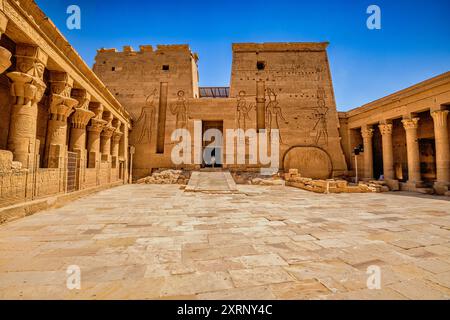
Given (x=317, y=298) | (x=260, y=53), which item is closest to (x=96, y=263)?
(x=317, y=298)

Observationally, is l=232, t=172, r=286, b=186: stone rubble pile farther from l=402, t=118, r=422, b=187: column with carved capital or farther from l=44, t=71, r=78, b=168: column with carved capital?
l=44, t=71, r=78, b=168: column with carved capital

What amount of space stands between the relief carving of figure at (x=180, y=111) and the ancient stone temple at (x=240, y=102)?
0.25ft

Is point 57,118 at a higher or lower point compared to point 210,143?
lower

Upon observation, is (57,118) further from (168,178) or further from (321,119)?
(321,119)

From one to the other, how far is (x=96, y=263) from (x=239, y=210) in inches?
154

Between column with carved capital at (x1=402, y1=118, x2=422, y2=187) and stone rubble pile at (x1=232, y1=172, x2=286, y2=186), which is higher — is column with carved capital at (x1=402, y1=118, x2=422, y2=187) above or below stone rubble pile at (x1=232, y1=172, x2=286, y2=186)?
above

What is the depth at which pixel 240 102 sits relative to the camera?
17.1 meters

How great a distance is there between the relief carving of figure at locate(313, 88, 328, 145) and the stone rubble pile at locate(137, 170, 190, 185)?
10885 millimetres

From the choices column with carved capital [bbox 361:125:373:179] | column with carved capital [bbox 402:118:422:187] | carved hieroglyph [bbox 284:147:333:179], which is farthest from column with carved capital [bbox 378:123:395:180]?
carved hieroglyph [bbox 284:147:333:179]

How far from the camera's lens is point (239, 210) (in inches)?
234

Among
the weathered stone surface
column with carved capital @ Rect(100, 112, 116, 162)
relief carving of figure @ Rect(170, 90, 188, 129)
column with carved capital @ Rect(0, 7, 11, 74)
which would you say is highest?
relief carving of figure @ Rect(170, 90, 188, 129)

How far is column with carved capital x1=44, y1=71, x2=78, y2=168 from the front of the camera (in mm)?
6688

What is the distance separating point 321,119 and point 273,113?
13.2 feet

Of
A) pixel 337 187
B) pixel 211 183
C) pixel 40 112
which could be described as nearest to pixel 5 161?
pixel 40 112
